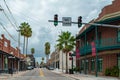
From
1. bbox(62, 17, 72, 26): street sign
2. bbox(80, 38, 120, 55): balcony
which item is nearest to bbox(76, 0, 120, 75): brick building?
bbox(80, 38, 120, 55): balcony

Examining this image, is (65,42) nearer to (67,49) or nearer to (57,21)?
(67,49)

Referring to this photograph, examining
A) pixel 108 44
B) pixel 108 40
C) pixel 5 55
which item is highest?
pixel 108 40

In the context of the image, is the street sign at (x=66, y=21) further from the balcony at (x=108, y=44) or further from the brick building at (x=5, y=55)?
the brick building at (x=5, y=55)

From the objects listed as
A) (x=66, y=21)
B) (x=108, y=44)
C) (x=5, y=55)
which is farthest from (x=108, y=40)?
(x=5, y=55)

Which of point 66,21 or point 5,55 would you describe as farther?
point 5,55

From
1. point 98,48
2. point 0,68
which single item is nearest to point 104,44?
point 98,48

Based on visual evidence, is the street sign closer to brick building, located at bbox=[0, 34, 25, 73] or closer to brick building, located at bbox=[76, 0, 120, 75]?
brick building, located at bbox=[76, 0, 120, 75]

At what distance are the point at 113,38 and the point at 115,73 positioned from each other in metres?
5.36

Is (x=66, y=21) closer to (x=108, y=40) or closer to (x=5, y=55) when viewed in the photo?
(x=108, y=40)

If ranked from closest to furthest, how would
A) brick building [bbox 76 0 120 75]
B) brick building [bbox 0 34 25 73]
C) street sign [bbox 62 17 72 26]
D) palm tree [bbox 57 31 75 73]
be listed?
street sign [bbox 62 17 72 26] → brick building [bbox 76 0 120 75] → brick building [bbox 0 34 25 73] → palm tree [bbox 57 31 75 73]

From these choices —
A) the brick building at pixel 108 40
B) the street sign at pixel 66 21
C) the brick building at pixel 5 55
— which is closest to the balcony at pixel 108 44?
the brick building at pixel 108 40

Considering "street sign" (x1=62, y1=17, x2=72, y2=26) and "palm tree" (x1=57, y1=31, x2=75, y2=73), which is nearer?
"street sign" (x1=62, y1=17, x2=72, y2=26)

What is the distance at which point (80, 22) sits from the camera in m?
27.1

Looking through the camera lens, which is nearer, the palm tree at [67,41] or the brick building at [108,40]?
the brick building at [108,40]
